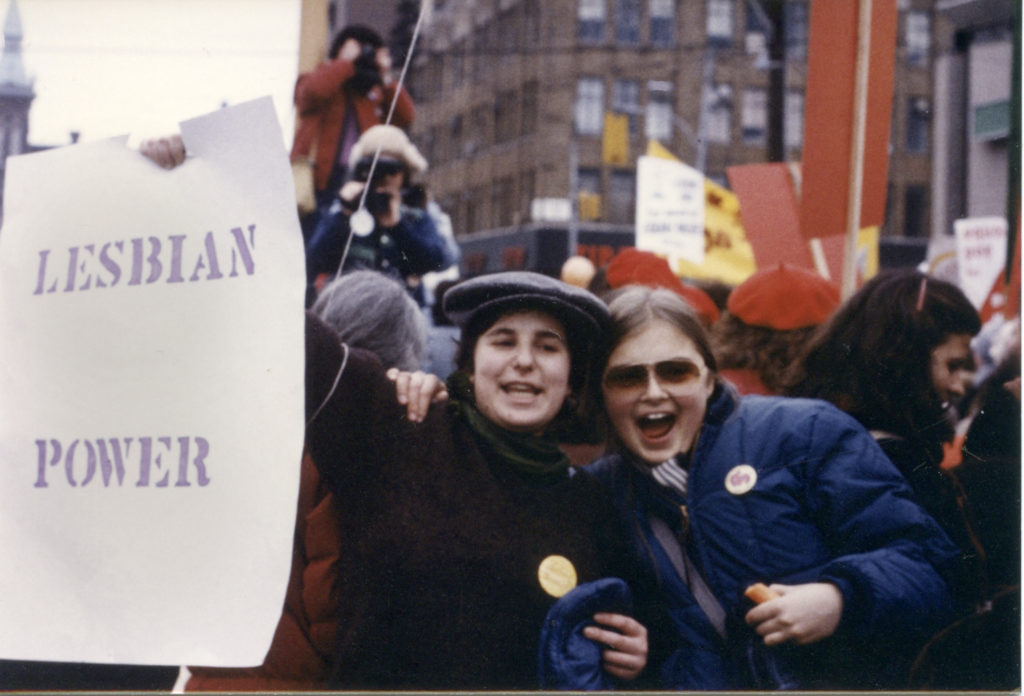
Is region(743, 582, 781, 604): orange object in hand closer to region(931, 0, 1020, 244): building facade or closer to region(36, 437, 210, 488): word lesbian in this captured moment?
region(36, 437, 210, 488): word lesbian

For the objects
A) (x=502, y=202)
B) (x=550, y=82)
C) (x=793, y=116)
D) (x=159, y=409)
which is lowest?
(x=159, y=409)

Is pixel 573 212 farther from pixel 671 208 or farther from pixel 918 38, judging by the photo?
pixel 918 38

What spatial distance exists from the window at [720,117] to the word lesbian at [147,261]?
2.43 metres

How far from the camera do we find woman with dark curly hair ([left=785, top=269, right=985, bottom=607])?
2367 mm

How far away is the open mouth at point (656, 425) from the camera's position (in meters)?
2.28

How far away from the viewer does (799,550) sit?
84.3 inches

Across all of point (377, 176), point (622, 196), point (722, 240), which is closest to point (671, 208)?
point (622, 196)

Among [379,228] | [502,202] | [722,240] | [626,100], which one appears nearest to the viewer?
[379,228]

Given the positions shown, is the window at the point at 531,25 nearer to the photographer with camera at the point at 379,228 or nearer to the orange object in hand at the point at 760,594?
the photographer with camera at the point at 379,228

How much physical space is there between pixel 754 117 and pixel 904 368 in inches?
83.8

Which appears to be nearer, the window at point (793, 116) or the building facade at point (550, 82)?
the building facade at point (550, 82)

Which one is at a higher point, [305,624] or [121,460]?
[121,460]

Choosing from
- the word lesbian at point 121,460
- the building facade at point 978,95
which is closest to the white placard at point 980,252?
the building facade at point 978,95

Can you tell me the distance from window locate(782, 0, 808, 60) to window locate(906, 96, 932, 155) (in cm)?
51
